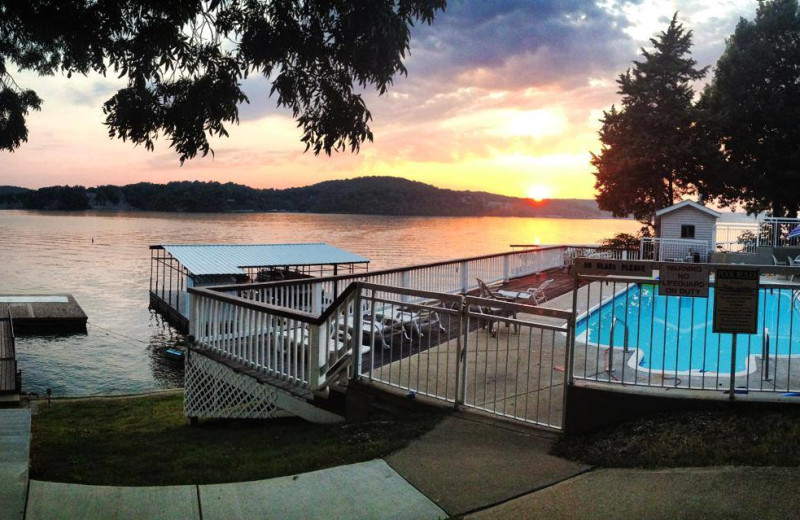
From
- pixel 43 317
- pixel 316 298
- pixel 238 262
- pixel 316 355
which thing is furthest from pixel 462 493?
pixel 43 317

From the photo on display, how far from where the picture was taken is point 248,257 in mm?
35625

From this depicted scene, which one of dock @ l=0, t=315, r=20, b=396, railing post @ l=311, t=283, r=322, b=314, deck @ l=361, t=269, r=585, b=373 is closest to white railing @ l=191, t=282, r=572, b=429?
deck @ l=361, t=269, r=585, b=373

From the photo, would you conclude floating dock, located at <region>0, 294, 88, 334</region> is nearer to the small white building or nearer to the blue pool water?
the blue pool water

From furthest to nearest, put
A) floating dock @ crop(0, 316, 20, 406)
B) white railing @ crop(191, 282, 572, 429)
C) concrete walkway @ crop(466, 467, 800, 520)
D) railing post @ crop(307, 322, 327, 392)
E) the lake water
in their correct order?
1. the lake water
2. floating dock @ crop(0, 316, 20, 406)
3. railing post @ crop(307, 322, 327, 392)
4. white railing @ crop(191, 282, 572, 429)
5. concrete walkway @ crop(466, 467, 800, 520)

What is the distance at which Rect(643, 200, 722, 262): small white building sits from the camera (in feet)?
107

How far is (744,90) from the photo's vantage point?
43.1 meters

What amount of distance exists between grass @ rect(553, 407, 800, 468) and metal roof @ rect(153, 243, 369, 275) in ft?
90.6

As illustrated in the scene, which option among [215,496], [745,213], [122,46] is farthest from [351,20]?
[745,213]

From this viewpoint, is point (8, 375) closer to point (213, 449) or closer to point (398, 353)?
point (398, 353)

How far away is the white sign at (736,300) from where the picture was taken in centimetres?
544

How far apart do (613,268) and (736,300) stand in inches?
42.1

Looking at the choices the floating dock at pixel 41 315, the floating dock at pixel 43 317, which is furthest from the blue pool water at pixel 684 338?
the floating dock at pixel 43 317

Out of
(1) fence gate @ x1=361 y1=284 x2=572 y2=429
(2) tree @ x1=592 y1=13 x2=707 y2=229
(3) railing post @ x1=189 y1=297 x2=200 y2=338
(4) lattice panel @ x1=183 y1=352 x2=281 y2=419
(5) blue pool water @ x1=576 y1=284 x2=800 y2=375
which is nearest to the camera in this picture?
(1) fence gate @ x1=361 y1=284 x2=572 y2=429

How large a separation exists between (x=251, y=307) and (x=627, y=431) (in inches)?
188
